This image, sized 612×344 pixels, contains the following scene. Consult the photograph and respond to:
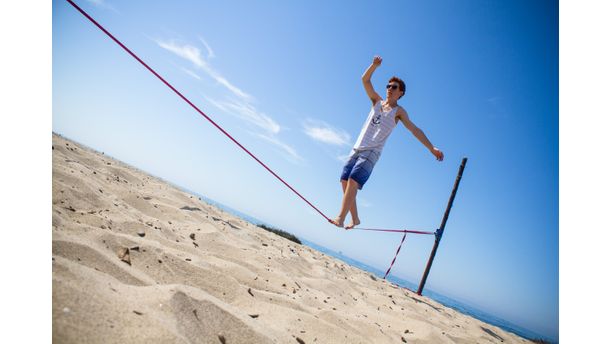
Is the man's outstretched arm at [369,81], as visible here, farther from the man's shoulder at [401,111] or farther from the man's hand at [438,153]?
the man's hand at [438,153]

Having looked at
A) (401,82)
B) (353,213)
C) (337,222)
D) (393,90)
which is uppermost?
(401,82)

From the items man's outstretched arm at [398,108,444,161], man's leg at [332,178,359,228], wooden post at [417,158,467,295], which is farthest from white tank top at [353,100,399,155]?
A: wooden post at [417,158,467,295]

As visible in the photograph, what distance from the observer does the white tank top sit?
144 inches

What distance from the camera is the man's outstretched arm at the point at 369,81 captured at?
3.66 m

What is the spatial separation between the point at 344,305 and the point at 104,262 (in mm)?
2315

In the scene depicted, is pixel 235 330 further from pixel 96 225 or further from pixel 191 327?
pixel 96 225

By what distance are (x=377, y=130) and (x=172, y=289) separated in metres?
2.89

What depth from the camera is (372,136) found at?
145 inches

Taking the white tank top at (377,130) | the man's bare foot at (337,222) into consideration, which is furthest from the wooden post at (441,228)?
the white tank top at (377,130)

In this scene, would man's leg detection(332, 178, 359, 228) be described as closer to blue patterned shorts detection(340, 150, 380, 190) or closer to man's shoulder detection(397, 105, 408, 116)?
blue patterned shorts detection(340, 150, 380, 190)

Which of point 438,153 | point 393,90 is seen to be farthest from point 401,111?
point 438,153

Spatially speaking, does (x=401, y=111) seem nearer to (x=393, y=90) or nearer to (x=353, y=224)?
(x=393, y=90)

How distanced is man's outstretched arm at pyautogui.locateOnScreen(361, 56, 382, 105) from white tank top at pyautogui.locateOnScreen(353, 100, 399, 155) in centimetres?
20

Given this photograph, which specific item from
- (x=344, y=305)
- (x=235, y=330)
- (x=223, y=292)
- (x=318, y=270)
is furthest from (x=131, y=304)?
(x=318, y=270)
